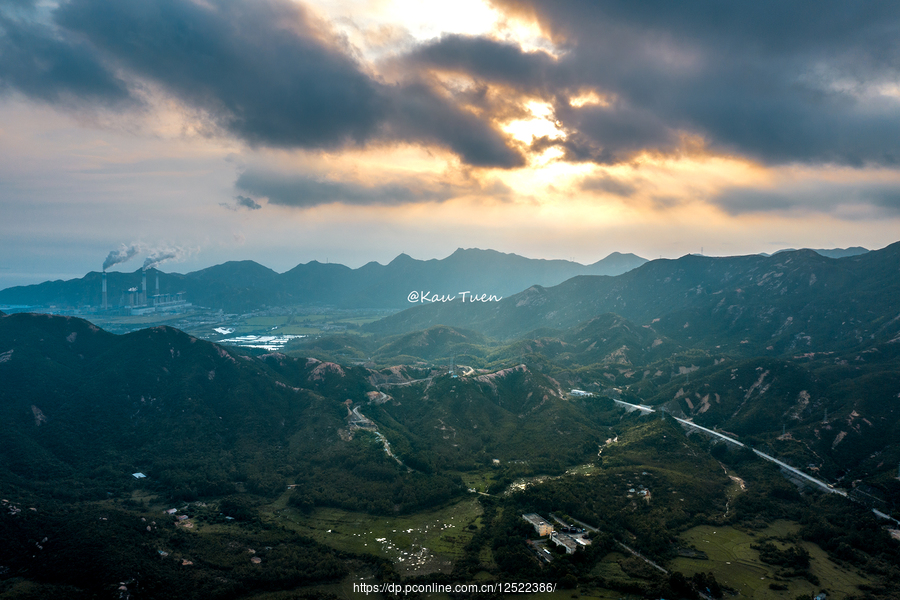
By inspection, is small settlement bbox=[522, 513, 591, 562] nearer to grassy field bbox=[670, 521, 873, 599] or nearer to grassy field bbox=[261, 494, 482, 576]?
grassy field bbox=[261, 494, 482, 576]

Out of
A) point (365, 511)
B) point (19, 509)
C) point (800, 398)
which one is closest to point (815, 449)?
point (800, 398)

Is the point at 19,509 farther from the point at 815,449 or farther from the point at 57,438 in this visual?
the point at 815,449

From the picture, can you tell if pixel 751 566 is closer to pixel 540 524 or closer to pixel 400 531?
pixel 540 524

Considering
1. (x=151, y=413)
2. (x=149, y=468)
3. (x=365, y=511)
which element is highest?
(x=151, y=413)

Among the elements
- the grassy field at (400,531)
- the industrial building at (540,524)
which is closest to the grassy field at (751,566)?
the industrial building at (540,524)

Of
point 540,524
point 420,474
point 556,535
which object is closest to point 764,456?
point 556,535

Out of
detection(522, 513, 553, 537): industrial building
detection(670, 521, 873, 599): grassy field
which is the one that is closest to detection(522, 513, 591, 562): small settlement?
detection(522, 513, 553, 537): industrial building
